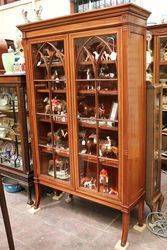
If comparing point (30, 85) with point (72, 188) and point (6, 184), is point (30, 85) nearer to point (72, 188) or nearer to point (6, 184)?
point (72, 188)

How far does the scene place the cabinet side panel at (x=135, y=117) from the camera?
1792mm

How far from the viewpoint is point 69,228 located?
7.39 ft

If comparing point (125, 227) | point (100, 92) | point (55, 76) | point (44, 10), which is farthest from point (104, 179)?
point (44, 10)

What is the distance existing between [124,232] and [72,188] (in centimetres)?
55

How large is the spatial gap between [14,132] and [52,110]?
0.72 metres

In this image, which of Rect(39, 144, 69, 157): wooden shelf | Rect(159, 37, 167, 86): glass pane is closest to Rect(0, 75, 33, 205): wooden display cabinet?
Rect(39, 144, 69, 157): wooden shelf

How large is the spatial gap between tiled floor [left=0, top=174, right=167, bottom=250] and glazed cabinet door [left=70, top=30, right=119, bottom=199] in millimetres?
355

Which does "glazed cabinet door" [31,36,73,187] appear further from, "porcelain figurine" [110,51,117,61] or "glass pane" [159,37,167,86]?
"glass pane" [159,37,167,86]

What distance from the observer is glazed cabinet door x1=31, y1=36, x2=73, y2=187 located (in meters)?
2.16

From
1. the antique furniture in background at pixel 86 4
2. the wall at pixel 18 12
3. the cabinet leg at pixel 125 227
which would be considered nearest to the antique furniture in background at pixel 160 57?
the antique furniture in background at pixel 86 4

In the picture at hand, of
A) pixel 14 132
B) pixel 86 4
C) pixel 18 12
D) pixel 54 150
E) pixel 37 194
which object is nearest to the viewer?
pixel 54 150

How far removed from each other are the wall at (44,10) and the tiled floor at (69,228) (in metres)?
2.25

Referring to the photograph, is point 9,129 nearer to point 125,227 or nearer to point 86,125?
point 86,125

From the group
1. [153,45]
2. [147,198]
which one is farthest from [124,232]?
[153,45]
